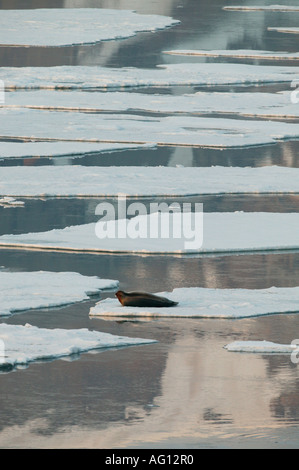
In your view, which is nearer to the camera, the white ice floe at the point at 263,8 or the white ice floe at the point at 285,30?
the white ice floe at the point at 285,30

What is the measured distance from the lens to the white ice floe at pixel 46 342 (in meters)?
8.55

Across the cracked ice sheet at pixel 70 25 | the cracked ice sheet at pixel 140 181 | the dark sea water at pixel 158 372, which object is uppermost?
the cracked ice sheet at pixel 70 25

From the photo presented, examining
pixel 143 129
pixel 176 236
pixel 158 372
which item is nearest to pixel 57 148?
pixel 143 129

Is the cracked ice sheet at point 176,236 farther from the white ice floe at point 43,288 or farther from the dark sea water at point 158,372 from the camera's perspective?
the white ice floe at point 43,288

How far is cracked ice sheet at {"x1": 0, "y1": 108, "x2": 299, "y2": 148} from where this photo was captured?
66.5ft

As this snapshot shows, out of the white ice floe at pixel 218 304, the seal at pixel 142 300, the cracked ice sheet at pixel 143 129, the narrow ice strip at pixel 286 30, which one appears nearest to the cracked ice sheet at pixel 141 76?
the cracked ice sheet at pixel 143 129

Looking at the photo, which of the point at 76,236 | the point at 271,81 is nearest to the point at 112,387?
the point at 76,236

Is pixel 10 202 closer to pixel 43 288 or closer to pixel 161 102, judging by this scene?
pixel 43 288

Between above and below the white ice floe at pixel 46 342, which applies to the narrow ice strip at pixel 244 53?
above

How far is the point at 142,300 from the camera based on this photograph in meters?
9.98

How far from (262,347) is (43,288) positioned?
2.30 meters

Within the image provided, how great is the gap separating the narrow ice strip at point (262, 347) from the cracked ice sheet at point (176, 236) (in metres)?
3.30

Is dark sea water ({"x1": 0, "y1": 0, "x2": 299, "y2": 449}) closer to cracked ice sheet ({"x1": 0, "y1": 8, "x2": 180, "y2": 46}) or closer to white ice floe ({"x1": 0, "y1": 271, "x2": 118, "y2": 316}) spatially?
white ice floe ({"x1": 0, "y1": 271, "x2": 118, "y2": 316})
